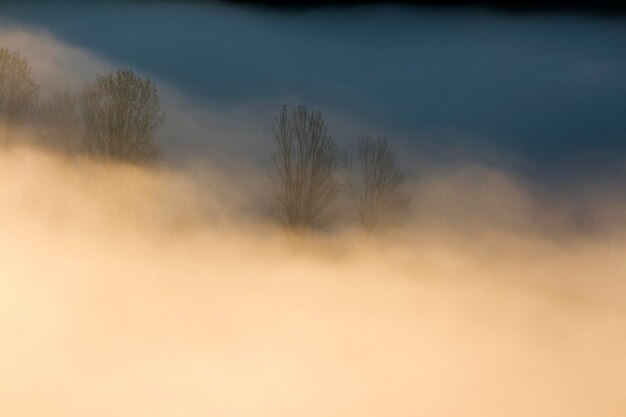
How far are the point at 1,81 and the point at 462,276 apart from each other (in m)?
1.79

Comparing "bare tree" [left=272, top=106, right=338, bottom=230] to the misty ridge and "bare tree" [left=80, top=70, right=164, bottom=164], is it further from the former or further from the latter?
"bare tree" [left=80, top=70, right=164, bottom=164]

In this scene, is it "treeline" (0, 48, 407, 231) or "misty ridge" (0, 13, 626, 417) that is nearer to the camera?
"misty ridge" (0, 13, 626, 417)

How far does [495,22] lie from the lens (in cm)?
268

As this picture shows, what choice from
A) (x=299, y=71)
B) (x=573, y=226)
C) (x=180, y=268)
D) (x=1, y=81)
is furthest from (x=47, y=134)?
(x=573, y=226)

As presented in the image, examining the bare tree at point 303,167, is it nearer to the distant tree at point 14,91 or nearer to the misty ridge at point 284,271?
the misty ridge at point 284,271

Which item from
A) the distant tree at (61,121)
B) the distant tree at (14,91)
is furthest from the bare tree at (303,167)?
the distant tree at (14,91)

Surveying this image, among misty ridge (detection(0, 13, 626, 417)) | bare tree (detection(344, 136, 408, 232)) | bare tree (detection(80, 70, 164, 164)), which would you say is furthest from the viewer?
bare tree (detection(80, 70, 164, 164))

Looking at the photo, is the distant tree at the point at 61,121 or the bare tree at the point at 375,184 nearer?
the bare tree at the point at 375,184

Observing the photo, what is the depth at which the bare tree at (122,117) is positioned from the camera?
275 centimetres

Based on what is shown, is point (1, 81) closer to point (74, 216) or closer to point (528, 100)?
point (74, 216)

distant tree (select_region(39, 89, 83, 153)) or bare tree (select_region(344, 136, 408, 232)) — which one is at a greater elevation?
distant tree (select_region(39, 89, 83, 153))

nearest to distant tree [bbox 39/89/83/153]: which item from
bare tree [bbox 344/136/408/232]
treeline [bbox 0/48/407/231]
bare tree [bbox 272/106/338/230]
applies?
treeline [bbox 0/48/407/231]

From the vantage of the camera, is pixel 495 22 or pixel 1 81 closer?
pixel 495 22

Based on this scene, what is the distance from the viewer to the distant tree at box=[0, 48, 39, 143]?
9.21 ft
